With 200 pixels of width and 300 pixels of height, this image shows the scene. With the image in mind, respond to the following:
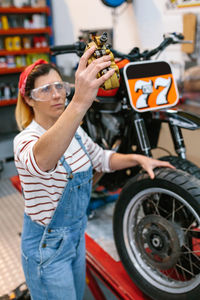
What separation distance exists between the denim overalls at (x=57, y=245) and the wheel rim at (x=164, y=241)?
0.88ft

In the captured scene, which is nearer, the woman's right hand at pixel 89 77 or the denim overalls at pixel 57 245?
the woman's right hand at pixel 89 77

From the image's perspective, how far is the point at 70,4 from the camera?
10.3ft

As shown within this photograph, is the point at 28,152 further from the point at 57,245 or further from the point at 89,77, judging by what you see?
the point at 57,245

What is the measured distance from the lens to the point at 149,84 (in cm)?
119

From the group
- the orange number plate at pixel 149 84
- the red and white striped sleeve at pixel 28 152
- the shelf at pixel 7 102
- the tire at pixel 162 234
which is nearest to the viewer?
the red and white striped sleeve at pixel 28 152

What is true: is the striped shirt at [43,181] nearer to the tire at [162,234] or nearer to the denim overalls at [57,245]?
the denim overalls at [57,245]

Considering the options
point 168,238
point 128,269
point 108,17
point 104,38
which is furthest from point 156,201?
point 108,17

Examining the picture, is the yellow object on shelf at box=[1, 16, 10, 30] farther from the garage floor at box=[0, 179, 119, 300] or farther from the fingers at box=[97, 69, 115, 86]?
the fingers at box=[97, 69, 115, 86]

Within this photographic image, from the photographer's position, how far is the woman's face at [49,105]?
1.00 m

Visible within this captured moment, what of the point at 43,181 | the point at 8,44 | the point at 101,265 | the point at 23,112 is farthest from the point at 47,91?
the point at 8,44

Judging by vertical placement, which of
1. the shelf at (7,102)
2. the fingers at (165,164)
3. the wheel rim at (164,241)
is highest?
the fingers at (165,164)

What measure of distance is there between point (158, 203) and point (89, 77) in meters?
0.78

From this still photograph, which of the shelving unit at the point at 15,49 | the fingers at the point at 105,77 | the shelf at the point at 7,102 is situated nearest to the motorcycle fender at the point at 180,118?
the fingers at the point at 105,77

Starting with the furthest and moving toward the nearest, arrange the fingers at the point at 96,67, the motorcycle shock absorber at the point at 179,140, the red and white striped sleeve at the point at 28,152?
1. the motorcycle shock absorber at the point at 179,140
2. the red and white striped sleeve at the point at 28,152
3. the fingers at the point at 96,67
